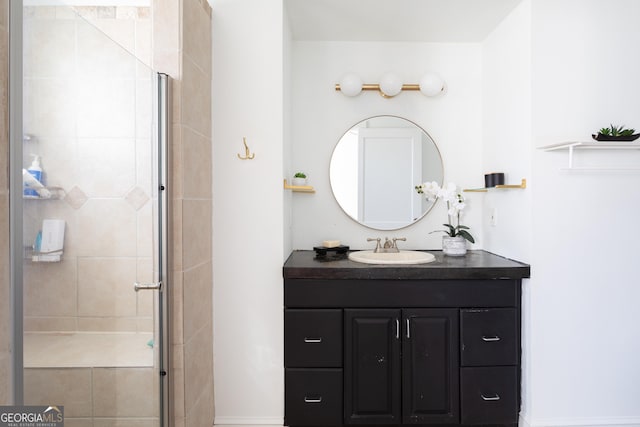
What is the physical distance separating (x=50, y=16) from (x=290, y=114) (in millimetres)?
1686

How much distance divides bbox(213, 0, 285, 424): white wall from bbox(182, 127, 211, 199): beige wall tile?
0.08 meters

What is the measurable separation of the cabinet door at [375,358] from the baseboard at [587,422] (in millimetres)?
738

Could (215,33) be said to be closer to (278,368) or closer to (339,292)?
(339,292)

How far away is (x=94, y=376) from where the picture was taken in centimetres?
122

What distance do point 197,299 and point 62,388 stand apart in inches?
32.1

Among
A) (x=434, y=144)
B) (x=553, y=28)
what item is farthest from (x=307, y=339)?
(x=553, y=28)

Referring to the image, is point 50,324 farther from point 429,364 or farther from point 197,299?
point 429,364

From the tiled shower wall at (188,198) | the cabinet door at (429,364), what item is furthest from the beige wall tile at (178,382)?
the cabinet door at (429,364)

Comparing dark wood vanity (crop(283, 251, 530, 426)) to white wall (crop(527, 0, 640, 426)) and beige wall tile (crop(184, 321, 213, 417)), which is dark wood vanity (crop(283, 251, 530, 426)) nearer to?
white wall (crop(527, 0, 640, 426))

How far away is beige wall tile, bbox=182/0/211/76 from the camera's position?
1744 mm

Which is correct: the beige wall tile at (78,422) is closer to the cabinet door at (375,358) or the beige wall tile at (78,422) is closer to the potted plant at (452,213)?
the cabinet door at (375,358)

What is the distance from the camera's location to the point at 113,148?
1329 millimetres

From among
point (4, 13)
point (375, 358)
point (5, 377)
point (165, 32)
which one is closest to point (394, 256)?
point (375, 358)

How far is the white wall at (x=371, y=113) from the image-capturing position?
2.68 metres
